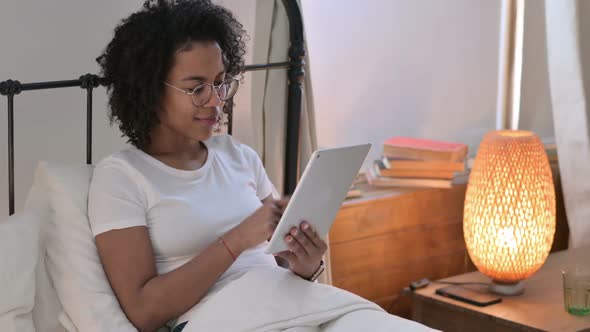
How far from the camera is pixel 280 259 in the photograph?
2100mm

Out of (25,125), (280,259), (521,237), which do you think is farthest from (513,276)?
(25,125)

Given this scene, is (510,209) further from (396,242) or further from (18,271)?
(18,271)

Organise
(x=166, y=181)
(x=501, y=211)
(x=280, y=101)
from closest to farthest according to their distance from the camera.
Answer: (x=166, y=181) → (x=280, y=101) → (x=501, y=211)

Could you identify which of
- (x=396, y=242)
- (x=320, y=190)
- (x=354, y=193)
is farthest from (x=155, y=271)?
(x=396, y=242)

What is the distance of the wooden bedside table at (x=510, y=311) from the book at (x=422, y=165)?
0.33 m

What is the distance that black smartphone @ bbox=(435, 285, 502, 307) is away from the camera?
257 centimetres

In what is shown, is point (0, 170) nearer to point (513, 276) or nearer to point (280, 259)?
point (280, 259)

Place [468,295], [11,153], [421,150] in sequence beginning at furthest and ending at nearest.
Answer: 1. [421,150]
2. [468,295]
3. [11,153]

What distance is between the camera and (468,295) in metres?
2.63

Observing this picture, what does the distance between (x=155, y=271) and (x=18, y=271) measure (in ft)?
0.82

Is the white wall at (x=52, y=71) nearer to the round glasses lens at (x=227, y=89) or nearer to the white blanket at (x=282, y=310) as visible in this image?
the round glasses lens at (x=227, y=89)

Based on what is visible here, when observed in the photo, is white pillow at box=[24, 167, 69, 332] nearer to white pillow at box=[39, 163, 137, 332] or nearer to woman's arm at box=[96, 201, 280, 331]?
white pillow at box=[39, 163, 137, 332]

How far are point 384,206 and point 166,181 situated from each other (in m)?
1.08

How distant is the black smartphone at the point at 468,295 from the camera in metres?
2.57
